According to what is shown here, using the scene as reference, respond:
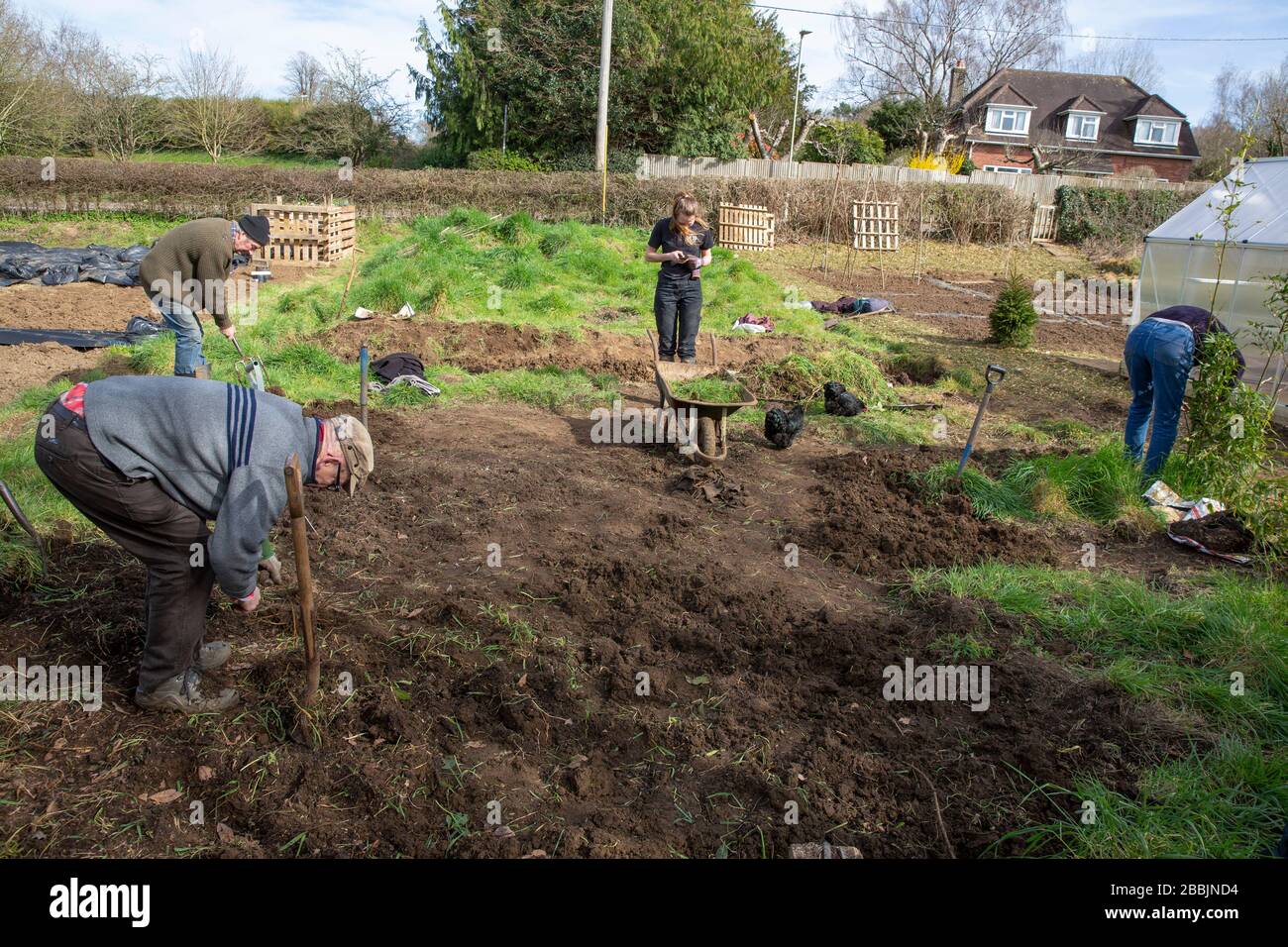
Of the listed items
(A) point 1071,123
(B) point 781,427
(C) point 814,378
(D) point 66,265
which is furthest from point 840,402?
(A) point 1071,123

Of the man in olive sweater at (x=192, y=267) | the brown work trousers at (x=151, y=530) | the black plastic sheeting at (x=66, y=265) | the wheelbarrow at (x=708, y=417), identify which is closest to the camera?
the brown work trousers at (x=151, y=530)

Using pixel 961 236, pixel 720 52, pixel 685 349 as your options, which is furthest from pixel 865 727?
pixel 720 52

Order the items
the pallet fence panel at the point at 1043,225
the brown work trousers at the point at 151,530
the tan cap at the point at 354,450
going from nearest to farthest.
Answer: the brown work trousers at the point at 151,530, the tan cap at the point at 354,450, the pallet fence panel at the point at 1043,225

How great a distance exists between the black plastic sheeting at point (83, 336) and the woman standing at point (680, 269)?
6.20 metres

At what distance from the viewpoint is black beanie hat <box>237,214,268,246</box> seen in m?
7.36

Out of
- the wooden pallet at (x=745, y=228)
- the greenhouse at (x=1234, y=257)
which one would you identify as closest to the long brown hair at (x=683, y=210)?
the greenhouse at (x=1234, y=257)

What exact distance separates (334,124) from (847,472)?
102 ft

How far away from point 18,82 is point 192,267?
2103cm

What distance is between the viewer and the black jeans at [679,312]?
8.11m

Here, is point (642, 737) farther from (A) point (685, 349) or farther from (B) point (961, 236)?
(B) point (961, 236)

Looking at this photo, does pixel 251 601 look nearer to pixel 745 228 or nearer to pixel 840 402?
pixel 840 402

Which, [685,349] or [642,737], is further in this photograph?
[685,349]

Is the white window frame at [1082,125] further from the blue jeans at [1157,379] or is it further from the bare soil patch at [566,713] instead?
the bare soil patch at [566,713]
